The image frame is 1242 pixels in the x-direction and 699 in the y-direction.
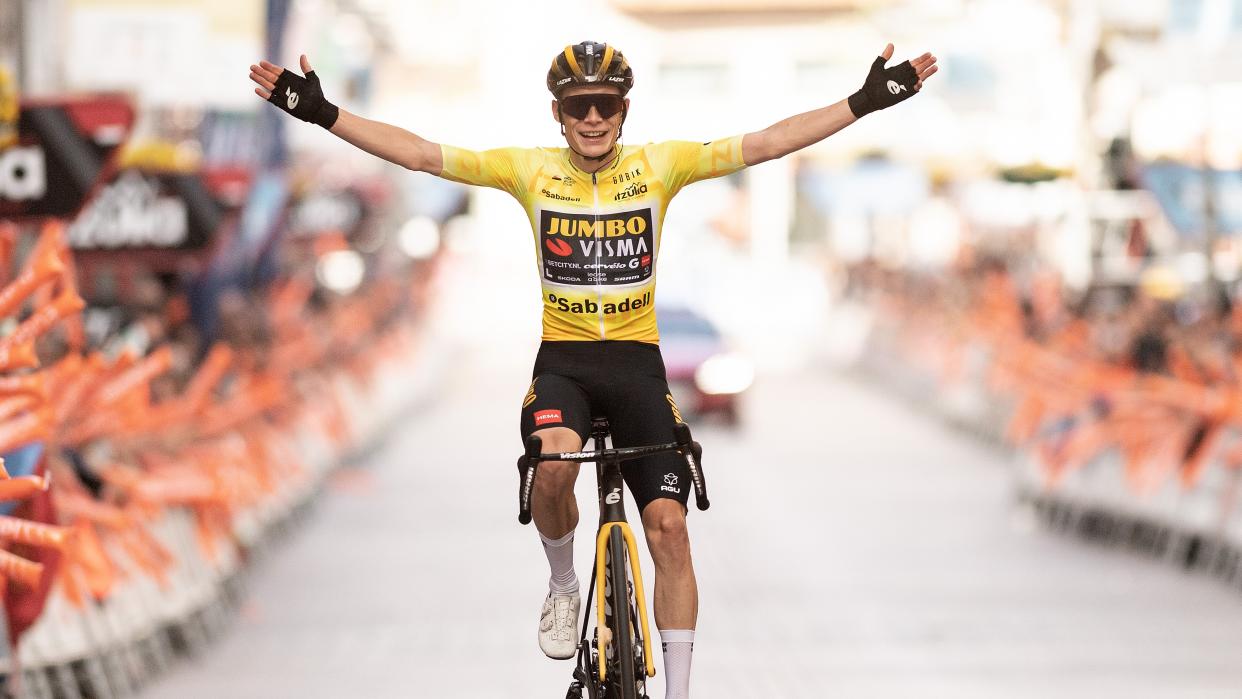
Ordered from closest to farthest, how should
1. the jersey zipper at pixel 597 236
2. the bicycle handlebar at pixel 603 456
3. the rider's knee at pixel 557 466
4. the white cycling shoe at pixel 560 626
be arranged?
the bicycle handlebar at pixel 603 456 < the rider's knee at pixel 557 466 < the jersey zipper at pixel 597 236 < the white cycling shoe at pixel 560 626

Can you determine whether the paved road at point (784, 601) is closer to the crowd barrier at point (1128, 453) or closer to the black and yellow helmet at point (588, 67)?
the crowd barrier at point (1128, 453)

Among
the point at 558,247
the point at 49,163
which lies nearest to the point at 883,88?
the point at 558,247

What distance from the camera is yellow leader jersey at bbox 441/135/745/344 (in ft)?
23.5

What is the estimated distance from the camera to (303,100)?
7004mm

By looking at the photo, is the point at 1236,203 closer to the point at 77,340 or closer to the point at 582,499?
the point at 582,499

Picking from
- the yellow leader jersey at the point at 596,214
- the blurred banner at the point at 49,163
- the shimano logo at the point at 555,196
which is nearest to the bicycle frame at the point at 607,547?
the yellow leader jersey at the point at 596,214

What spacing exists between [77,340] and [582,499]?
11240 mm

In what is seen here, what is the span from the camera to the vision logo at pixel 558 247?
7180 millimetres

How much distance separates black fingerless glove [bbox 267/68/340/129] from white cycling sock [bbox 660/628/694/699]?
2.00 metres

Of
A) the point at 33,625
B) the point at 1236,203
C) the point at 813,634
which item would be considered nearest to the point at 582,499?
the point at 1236,203

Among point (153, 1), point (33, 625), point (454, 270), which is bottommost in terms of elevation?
point (454, 270)

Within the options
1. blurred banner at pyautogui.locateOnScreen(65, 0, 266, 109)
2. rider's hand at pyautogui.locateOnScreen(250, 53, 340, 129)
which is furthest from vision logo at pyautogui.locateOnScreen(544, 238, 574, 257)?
blurred banner at pyautogui.locateOnScreen(65, 0, 266, 109)

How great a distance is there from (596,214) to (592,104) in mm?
368

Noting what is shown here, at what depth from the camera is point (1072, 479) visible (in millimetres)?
19578
